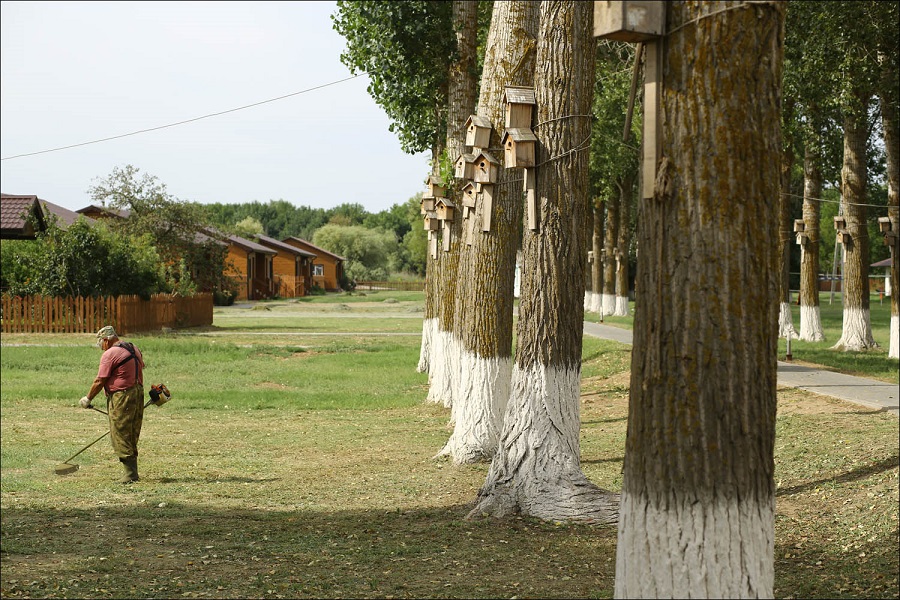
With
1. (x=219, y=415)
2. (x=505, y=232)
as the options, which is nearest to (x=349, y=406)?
(x=219, y=415)

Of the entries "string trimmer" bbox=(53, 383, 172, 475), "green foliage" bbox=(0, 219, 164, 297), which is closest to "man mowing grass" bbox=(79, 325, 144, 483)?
"string trimmer" bbox=(53, 383, 172, 475)

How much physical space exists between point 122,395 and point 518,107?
545cm

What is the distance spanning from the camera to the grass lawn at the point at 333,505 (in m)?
6.77

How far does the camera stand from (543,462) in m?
8.88

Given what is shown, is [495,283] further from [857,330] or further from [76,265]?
[76,265]

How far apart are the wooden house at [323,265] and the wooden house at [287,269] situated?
896cm

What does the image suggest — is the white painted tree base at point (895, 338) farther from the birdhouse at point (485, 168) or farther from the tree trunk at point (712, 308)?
the tree trunk at point (712, 308)

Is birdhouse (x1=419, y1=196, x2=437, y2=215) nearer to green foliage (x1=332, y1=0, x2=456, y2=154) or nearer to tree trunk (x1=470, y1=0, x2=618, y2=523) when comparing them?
green foliage (x1=332, y1=0, x2=456, y2=154)

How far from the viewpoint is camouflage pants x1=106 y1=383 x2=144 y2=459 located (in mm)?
11031

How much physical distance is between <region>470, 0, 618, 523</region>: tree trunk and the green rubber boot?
426 cm

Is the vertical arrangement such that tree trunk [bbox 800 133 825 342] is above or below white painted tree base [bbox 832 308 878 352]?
above

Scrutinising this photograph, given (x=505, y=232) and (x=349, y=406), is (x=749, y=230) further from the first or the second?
(x=349, y=406)

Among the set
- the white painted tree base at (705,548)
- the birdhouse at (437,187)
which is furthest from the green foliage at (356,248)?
the white painted tree base at (705,548)

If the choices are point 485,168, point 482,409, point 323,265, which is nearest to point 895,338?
point 482,409
